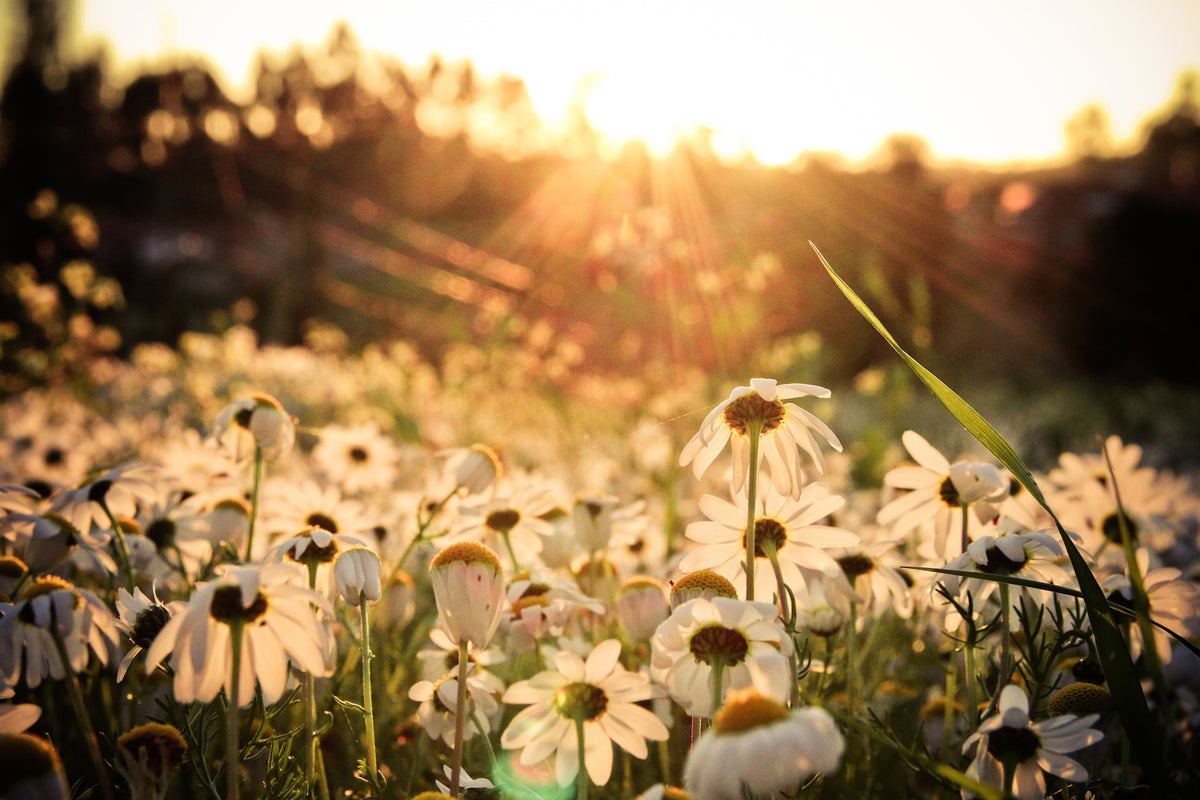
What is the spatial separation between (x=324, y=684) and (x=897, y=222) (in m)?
16.7

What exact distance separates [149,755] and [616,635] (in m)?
0.89

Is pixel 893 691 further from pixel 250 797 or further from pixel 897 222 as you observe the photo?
pixel 897 222

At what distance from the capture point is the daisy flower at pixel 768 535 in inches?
39.7

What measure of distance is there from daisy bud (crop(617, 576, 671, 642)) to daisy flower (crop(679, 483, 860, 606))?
166mm

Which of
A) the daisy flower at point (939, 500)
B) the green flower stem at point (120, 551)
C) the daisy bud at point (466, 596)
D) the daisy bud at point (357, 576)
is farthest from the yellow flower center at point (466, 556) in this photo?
the green flower stem at point (120, 551)

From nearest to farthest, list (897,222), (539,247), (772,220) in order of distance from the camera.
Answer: (772,220)
(539,247)
(897,222)

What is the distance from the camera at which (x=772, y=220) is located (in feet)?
41.6

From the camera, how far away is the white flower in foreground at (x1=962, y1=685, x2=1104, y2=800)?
2.62 ft

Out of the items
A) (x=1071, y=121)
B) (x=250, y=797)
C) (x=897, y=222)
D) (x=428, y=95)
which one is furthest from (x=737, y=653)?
(x=1071, y=121)

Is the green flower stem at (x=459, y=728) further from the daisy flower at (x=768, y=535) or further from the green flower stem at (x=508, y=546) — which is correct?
the green flower stem at (x=508, y=546)

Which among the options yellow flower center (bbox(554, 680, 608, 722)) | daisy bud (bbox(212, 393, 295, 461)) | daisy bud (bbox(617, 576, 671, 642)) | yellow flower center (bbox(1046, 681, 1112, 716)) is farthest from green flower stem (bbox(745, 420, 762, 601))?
daisy bud (bbox(212, 393, 295, 461))

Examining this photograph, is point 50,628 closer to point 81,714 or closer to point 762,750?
point 81,714

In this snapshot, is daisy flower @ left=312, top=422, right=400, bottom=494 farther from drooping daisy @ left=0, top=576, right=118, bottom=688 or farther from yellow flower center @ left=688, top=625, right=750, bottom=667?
yellow flower center @ left=688, top=625, right=750, bottom=667

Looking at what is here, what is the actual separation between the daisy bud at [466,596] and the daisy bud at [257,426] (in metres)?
0.70
